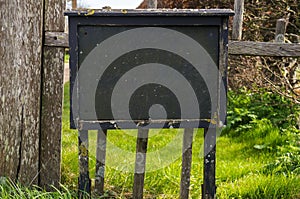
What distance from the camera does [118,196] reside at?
10.2ft

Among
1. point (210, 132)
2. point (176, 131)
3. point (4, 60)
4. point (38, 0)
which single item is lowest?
point (176, 131)

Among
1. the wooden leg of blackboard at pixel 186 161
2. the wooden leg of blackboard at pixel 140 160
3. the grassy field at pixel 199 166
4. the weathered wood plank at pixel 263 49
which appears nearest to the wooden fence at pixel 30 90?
the grassy field at pixel 199 166

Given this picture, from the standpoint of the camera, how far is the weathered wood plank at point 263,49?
2.85 meters

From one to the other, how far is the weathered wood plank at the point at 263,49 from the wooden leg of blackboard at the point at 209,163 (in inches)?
22.8

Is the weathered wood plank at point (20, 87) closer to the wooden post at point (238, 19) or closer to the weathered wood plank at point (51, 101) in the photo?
the weathered wood plank at point (51, 101)

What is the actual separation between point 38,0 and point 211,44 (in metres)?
1.16

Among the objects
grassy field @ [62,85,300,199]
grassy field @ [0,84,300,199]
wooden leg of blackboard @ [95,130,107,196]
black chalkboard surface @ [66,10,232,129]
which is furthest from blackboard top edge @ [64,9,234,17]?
grassy field @ [62,85,300,199]

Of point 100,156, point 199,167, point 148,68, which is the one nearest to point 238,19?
point 148,68

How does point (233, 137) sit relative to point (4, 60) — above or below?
below

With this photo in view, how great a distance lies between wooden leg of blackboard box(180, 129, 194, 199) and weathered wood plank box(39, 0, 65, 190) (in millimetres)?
850

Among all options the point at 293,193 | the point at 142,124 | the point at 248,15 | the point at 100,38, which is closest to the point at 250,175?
the point at 293,193

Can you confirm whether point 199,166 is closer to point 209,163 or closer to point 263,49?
point 209,163

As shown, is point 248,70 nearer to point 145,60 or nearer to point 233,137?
point 233,137

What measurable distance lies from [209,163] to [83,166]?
0.75 m
